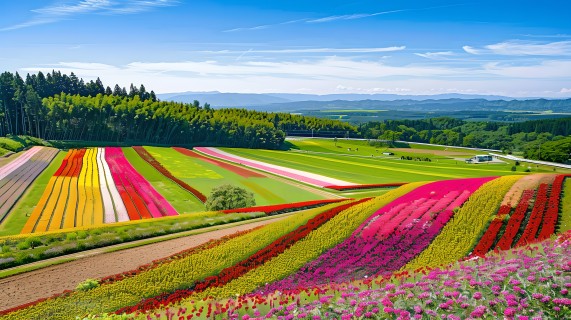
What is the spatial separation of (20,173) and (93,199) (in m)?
18.1

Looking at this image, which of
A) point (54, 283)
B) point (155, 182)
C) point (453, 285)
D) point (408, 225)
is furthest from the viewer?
point (155, 182)

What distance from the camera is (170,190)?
190 feet

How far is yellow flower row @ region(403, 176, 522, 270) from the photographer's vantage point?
26.0 m

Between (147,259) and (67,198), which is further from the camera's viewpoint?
(67,198)

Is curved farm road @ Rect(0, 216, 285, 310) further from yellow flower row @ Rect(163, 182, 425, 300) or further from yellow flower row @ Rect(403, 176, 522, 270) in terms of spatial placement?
yellow flower row @ Rect(403, 176, 522, 270)

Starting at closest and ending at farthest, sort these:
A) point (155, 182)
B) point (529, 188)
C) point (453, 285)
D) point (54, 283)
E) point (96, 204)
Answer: point (453, 285) → point (54, 283) → point (529, 188) → point (96, 204) → point (155, 182)

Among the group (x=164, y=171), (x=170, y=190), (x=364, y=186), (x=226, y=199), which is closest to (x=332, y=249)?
(x=226, y=199)

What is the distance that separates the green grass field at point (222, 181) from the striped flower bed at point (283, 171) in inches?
170

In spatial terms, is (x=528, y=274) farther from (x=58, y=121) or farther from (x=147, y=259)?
(x=58, y=121)

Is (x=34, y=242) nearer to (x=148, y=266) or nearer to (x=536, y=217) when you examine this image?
(x=148, y=266)

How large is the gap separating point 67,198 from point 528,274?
45.4 m

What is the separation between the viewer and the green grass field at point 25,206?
3762 centimetres

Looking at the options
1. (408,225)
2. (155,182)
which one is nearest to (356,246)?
(408,225)

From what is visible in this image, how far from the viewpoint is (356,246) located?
28844 millimetres
